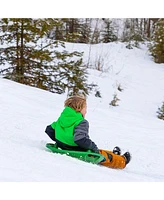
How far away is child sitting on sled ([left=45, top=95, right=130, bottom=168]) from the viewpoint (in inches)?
138

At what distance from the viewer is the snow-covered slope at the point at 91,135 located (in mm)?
2787

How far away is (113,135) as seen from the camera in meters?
5.24

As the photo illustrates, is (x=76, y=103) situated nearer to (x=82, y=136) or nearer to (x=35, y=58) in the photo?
(x=82, y=136)

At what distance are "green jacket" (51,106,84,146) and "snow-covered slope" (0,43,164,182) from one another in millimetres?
258

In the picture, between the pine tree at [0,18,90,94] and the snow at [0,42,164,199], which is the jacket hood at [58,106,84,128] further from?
the pine tree at [0,18,90,94]

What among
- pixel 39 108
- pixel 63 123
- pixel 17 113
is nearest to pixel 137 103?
pixel 39 108

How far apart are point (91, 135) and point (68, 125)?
1.52 metres

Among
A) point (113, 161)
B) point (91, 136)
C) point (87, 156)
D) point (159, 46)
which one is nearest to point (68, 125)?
point (87, 156)

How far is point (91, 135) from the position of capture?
506 cm

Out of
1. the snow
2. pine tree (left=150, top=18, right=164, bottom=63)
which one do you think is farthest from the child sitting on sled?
pine tree (left=150, top=18, right=164, bottom=63)

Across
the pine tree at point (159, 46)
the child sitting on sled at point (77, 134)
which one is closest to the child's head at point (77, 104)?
the child sitting on sled at point (77, 134)

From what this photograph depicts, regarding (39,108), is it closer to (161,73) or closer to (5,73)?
(5,73)

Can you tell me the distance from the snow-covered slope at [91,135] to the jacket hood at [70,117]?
360 millimetres

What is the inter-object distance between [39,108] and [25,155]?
125 inches
